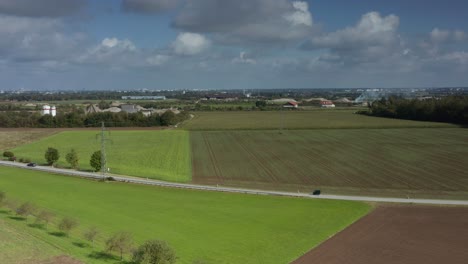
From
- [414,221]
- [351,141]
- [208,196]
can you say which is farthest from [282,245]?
[351,141]

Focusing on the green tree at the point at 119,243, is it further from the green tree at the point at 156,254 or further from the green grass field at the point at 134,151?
the green grass field at the point at 134,151

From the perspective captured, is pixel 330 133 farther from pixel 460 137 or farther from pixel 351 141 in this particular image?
pixel 460 137

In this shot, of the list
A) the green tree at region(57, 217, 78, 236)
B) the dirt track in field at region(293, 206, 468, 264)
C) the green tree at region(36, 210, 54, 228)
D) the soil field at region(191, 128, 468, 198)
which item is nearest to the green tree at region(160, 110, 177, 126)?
the soil field at region(191, 128, 468, 198)

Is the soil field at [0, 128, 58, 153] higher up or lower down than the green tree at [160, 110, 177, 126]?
lower down

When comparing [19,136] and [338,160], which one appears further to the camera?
[19,136]

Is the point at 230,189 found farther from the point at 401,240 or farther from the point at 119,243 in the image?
the point at 119,243

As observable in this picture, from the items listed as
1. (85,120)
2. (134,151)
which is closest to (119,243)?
(134,151)

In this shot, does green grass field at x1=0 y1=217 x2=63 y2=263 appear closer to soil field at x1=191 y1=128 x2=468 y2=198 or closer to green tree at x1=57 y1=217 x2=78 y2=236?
green tree at x1=57 y1=217 x2=78 y2=236
